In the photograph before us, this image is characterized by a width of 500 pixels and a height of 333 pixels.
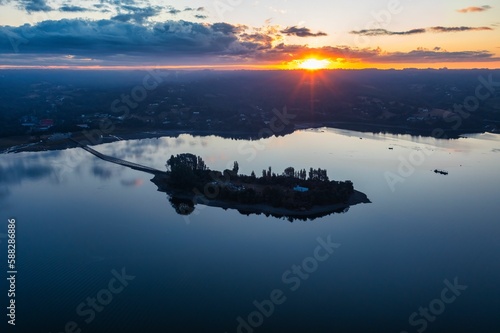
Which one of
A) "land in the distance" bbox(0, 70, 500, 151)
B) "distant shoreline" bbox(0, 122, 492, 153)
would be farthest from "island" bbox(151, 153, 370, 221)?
"land in the distance" bbox(0, 70, 500, 151)

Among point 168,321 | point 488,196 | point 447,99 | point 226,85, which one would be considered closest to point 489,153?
point 488,196

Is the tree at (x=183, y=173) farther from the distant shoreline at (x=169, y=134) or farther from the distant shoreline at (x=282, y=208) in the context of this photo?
the distant shoreline at (x=169, y=134)

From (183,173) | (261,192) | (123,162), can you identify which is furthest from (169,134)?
(261,192)

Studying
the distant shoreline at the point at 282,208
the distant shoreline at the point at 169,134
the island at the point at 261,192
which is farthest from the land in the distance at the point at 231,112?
the distant shoreline at the point at 282,208

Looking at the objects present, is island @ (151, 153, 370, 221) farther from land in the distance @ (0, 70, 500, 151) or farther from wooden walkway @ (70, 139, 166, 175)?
land in the distance @ (0, 70, 500, 151)

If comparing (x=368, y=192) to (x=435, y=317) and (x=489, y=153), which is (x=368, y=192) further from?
(x=489, y=153)
